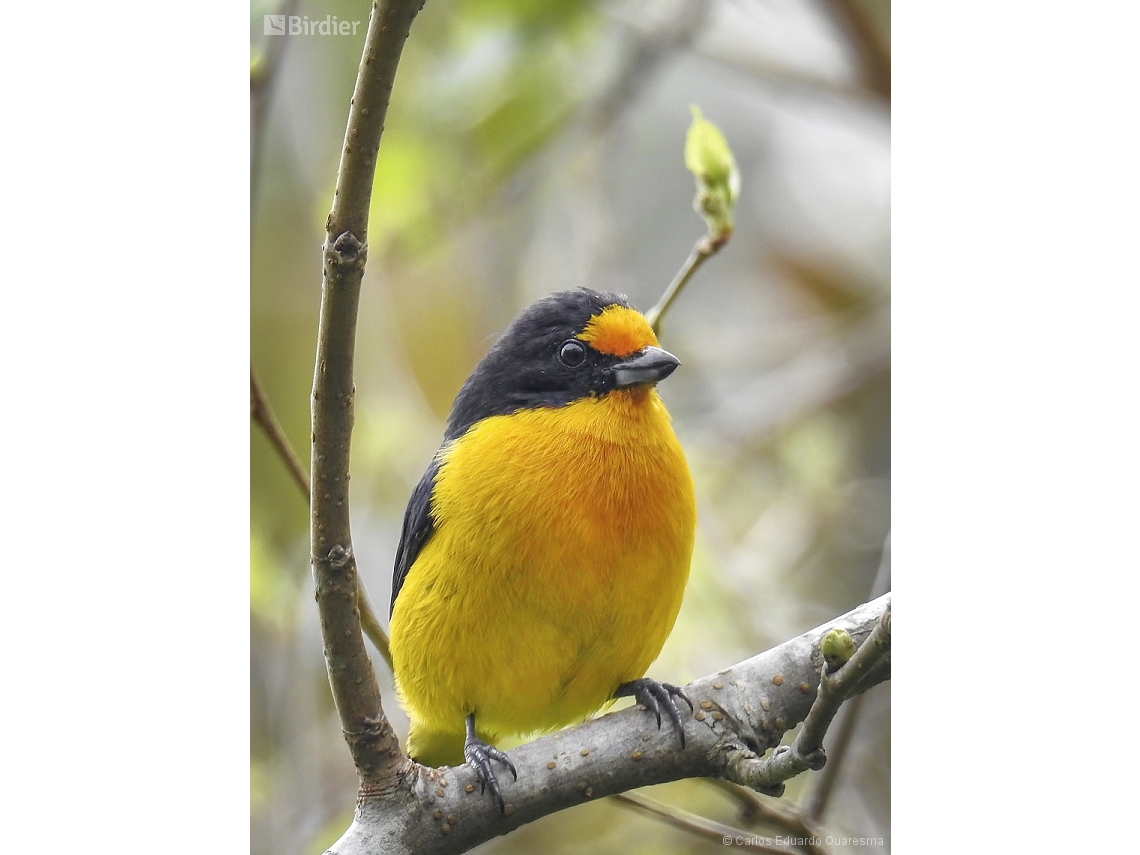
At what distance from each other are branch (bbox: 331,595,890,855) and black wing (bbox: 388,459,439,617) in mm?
553

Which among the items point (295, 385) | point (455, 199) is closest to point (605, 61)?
point (455, 199)

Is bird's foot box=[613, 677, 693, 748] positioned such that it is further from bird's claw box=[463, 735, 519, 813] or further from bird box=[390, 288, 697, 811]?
bird's claw box=[463, 735, 519, 813]

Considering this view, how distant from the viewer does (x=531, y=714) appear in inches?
120

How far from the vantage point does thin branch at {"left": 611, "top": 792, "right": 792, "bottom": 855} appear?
10.1 feet

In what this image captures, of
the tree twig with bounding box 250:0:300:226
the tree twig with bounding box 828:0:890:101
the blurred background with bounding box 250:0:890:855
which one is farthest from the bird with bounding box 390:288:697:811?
the tree twig with bounding box 828:0:890:101

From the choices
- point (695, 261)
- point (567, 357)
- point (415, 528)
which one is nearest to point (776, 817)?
point (415, 528)

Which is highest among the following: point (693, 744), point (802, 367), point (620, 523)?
point (802, 367)

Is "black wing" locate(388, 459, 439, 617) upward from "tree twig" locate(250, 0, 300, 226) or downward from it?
downward

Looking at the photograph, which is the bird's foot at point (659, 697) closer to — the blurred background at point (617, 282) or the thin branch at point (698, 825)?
the thin branch at point (698, 825)

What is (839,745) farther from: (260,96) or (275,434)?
(260,96)

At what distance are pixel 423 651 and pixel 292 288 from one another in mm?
1074

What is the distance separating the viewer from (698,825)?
10.2 feet

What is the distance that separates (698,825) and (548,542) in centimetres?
92
